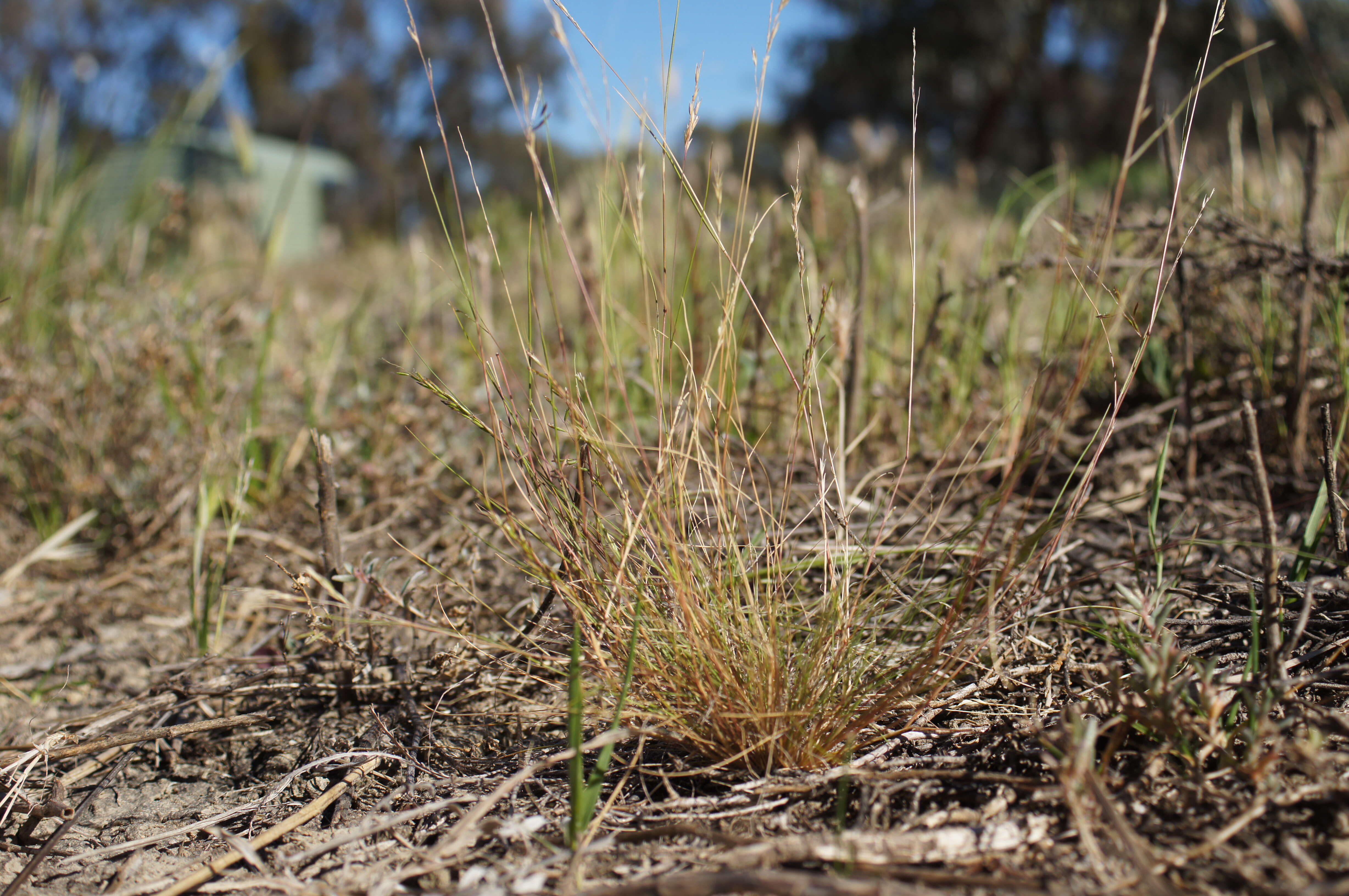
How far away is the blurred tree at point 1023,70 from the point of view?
18.5 meters

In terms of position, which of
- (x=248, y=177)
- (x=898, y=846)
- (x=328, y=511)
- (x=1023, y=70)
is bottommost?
(x=898, y=846)

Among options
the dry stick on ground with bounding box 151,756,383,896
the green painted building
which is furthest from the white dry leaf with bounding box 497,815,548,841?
the green painted building

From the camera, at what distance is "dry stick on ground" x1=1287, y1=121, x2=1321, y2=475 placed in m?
1.43

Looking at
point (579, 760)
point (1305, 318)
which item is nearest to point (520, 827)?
point (579, 760)

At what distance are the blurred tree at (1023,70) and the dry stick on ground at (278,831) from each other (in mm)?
18685

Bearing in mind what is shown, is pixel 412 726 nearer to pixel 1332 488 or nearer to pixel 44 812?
pixel 44 812

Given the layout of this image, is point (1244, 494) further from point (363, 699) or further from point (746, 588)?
point (363, 699)

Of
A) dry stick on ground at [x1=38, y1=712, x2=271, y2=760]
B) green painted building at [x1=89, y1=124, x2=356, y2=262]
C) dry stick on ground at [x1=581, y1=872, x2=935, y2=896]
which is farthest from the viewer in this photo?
green painted building at [x1=89, y1=124, x2=356, y2=262]

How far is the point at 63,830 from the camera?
0.95 meters

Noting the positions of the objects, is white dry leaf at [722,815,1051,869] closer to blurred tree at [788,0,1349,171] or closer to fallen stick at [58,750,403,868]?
fallen stick at [58,750,403,868]

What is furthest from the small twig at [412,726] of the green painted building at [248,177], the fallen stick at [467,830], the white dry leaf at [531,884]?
the green painted building at [248,177]

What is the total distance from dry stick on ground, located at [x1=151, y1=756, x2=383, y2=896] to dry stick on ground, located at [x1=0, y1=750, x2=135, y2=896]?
28 millimetres

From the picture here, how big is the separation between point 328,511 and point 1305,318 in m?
1.63

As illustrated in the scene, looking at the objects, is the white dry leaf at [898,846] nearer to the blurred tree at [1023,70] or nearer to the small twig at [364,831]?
the small twig at [364,831]
